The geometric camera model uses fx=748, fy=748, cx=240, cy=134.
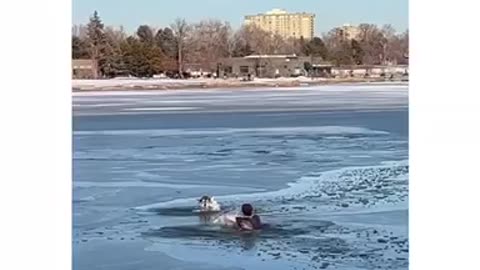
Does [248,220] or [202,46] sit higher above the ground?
[202,46]

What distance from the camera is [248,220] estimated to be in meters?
1.95

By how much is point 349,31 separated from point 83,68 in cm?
72

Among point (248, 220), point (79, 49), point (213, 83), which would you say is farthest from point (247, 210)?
point (79, 49)

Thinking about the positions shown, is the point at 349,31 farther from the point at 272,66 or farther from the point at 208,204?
the point at 208,204

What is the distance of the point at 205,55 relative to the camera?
2102 mm

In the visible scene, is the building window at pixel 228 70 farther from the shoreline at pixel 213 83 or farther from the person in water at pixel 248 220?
the person in water at pixel 248 220

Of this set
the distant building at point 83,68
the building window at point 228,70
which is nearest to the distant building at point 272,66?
the building window at point 228,70

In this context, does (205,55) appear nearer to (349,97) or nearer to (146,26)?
(146,26)

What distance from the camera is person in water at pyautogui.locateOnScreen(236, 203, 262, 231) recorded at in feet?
6.35
